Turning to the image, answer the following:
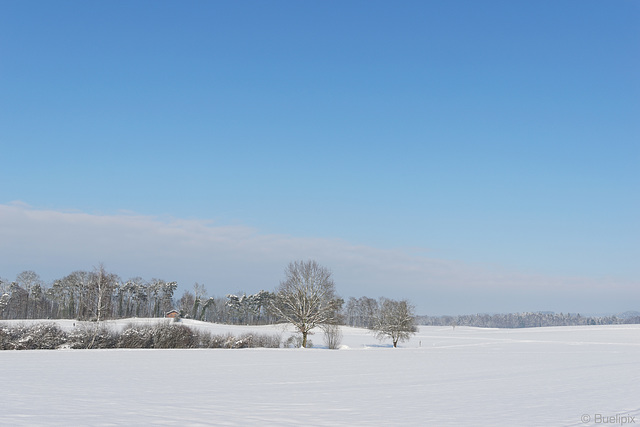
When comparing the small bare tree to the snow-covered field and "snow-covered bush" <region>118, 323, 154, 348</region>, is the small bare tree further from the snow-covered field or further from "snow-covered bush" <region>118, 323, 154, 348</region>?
the snow-covered field

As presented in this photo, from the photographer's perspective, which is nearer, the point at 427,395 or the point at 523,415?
the point at 523,415

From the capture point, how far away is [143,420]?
10.3m

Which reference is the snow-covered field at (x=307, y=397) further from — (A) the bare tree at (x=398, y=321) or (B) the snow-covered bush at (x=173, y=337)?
(A) the bare tree at (x=398, y=321)

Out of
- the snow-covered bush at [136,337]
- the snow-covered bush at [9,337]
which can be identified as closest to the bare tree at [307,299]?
the snow-covered bush at [136,337]

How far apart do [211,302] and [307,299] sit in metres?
88.9

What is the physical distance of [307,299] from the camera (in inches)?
2031

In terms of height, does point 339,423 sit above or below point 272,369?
above

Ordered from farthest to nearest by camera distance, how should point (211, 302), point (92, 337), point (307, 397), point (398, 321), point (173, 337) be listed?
point (211, 302), point (398, 321), point (173, 337), point (92, 337), point (307, 397)

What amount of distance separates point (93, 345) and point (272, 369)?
2386 cm

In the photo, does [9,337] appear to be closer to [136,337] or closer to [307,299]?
[136,337]

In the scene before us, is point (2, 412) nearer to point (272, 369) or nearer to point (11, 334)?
point (272, 369)

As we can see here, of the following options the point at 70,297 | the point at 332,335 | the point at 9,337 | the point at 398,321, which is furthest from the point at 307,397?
the point at 70,297

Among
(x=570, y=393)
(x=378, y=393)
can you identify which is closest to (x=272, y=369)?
(x=378, y=393)

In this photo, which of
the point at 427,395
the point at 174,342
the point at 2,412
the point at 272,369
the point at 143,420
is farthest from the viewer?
the point at 174,342
